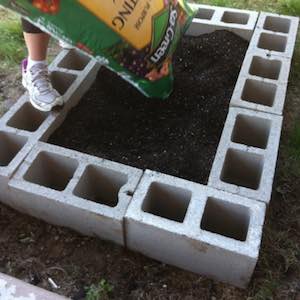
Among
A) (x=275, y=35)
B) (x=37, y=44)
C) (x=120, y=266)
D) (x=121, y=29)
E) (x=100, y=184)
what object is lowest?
(x=120, y=266)

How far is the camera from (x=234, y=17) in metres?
2.34

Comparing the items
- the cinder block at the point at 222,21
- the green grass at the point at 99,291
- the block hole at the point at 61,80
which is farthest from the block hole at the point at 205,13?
the green grass at the point at 99,291

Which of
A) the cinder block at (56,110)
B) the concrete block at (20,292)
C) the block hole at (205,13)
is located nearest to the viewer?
the concrete block at (20,292)

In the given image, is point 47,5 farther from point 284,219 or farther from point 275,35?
point 275,35

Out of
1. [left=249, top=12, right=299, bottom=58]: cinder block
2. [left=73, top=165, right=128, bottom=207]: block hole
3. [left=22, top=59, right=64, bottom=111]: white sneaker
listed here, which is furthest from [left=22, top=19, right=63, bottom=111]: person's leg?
[left=249, top=12, right=299, bottom=58]: cinder block

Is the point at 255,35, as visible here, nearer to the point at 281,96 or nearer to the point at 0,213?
Result: the point at 281,96

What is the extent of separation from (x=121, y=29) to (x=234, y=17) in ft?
3.65

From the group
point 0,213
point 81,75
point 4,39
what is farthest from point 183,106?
point 4,39

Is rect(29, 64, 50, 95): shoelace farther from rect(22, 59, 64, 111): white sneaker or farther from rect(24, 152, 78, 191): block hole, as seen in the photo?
rect(24, 152, 78, 191): block hole

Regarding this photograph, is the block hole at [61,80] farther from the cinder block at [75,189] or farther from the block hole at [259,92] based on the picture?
the block hole at [259,92]

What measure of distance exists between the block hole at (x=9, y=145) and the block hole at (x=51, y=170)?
0.40 feet

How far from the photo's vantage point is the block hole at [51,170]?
1523 mm

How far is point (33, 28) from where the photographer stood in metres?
1.69

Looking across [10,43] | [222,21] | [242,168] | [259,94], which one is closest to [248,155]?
[242,168]
